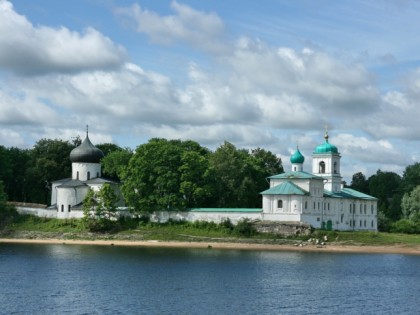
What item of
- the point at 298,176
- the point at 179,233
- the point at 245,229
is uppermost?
the point at 298,176

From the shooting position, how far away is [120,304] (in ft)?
124

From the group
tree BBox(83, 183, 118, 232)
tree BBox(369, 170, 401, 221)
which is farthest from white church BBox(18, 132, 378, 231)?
tree BBox(369, 170, 401, 221)

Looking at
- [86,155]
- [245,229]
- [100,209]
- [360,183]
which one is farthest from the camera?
[360,183]

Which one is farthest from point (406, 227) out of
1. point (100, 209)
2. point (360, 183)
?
point (360, 183)

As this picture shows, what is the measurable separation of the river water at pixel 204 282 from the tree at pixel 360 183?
66611mm

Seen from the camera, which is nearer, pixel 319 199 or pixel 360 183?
pixel 319 199

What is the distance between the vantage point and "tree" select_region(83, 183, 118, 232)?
76.2 m

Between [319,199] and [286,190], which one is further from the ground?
[286,190]

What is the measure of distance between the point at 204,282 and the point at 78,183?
40.2 m

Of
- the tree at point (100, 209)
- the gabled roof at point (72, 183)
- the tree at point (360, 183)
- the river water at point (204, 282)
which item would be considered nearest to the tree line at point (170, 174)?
the tree at point (100, 209)

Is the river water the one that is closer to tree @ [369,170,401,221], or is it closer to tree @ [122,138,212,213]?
tree @ [122,138,212,213]

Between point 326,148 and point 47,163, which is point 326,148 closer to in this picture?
point 326,148

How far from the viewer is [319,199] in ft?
255

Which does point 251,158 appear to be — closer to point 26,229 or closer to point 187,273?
point 26,229
